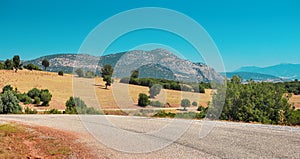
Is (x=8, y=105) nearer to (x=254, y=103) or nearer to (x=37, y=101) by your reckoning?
(x=37, y=101)

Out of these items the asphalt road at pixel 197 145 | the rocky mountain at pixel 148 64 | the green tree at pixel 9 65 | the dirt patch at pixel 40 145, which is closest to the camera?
the asphalt road at pixel 197 145

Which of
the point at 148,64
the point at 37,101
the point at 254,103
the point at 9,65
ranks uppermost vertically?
the point at 9,65

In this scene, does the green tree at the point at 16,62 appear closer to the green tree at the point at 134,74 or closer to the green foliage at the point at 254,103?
the green foliage at the point at 254,103

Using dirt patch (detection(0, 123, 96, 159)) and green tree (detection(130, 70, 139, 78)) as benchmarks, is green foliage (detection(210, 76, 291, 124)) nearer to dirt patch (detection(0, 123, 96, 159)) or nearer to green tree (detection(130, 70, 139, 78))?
green tree (detection(130, 70, 139, 78))

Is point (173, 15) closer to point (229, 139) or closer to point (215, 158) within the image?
point (215, 158)

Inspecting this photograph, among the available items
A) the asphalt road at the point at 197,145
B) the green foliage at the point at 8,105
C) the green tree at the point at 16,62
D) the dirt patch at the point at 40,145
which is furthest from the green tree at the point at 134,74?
the green tree at the point at 16,62

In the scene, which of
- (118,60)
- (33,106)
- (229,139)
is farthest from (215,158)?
(33,106)

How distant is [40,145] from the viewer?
13367 millimetres

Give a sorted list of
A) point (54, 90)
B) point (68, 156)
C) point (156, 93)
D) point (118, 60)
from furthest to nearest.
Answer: point (54, 90) < point (156, 93) < point (118, 60) < point (68, 156)

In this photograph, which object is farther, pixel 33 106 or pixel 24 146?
pixel 33 106

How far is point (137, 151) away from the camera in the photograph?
11.2 meters

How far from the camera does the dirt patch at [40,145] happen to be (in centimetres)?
1112

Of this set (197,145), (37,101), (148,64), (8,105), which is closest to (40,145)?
(148,64)

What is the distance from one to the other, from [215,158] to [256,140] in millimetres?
4303
